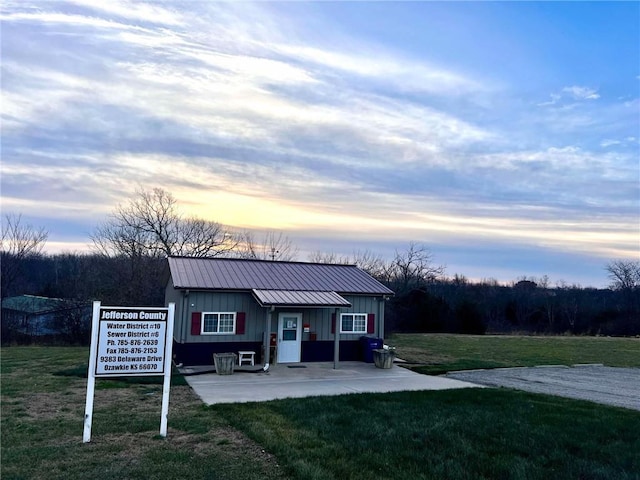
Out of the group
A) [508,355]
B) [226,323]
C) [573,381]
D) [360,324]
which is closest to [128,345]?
[226,323]

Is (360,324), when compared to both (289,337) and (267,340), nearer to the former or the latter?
(289,337)

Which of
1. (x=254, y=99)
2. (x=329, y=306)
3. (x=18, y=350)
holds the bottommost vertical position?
(x=18, y=350)

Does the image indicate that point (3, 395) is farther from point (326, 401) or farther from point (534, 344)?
point (534, 344)

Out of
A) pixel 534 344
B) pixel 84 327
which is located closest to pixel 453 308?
pixel 534 344

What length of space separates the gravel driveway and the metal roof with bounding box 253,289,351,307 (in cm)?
453

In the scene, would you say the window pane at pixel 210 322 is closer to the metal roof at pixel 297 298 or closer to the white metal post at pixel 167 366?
the metal roof at pixel 297 298

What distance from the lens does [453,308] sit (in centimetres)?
4591

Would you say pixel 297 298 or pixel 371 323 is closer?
pixel 297 298

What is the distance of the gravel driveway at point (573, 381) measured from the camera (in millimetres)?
12891

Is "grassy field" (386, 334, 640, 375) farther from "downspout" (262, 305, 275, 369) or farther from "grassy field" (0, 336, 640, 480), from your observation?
"grassy field" (0, 336, 640, 480)

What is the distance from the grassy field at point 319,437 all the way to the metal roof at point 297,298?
4.69 meters

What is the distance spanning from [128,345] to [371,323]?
12528 millimetres

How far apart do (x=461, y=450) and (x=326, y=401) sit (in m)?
3.99

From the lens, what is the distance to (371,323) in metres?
19.1
